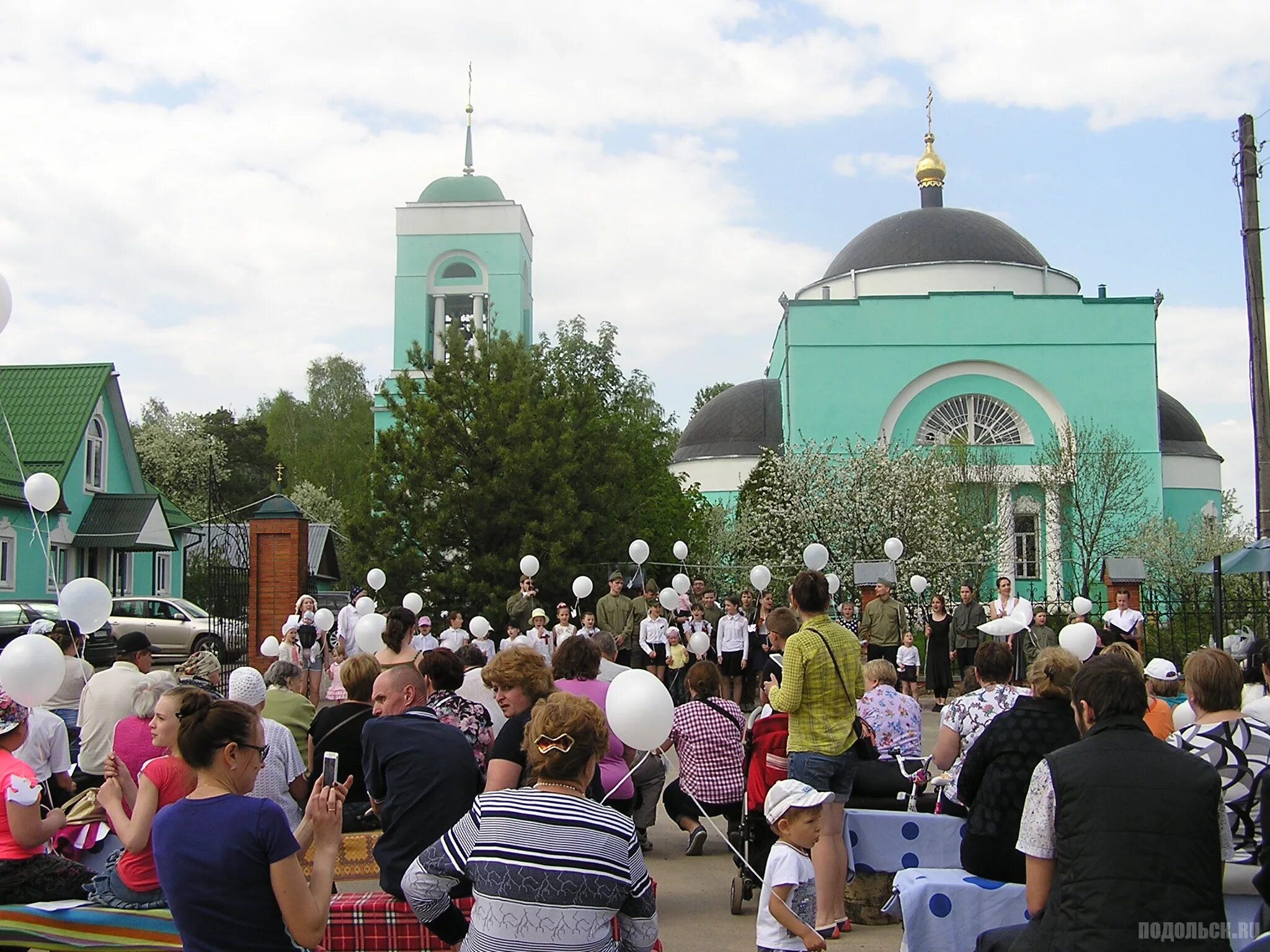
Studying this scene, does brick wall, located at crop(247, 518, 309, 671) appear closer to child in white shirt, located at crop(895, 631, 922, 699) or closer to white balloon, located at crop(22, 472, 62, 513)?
white balloon, located at crop(22, 472, 62, 513)

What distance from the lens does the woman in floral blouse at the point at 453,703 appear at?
5.86 metres

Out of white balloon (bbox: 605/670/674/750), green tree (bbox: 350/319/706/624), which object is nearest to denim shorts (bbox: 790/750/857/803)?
white balloon (bbox: 605/670/674/750)

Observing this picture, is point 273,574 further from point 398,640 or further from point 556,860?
point 556,860

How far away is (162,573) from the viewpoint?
38.7 meters

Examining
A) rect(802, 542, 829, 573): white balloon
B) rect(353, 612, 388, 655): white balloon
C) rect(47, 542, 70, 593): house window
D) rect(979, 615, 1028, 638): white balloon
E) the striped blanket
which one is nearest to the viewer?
the striped blanket

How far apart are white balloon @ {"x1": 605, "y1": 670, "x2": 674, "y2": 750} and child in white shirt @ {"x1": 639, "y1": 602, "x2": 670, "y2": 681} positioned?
11.7m

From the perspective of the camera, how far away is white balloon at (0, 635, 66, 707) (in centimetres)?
660

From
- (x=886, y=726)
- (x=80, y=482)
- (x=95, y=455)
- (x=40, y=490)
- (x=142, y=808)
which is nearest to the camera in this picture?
(x=142, y=808)

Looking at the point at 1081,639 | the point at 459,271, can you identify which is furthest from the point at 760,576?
the point at 459,271

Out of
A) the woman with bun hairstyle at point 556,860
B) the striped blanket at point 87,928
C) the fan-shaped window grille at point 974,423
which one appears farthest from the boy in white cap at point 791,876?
the fan-shaped window grille at point 974,423

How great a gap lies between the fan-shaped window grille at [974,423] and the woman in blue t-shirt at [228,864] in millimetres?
38818

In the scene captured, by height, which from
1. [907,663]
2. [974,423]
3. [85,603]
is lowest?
[907,663]

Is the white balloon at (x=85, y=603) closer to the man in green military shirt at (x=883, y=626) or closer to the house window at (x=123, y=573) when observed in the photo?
the man in green military shirt at (x=883, y=626)

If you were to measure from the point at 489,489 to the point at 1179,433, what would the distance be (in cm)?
3274
